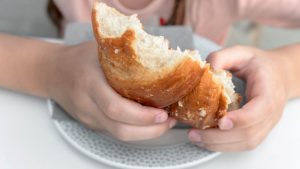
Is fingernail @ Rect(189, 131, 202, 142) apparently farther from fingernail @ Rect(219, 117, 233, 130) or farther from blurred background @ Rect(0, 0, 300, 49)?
blurred background @ Rect(0, 0, 300, 49)

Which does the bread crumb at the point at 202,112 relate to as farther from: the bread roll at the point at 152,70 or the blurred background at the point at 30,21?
the blurred background at the point at 30,21

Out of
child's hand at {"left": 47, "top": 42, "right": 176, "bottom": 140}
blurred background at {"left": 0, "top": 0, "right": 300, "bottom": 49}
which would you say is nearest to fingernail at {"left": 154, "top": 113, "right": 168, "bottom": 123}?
child's hand at {"left": 47, "top": 42, "right": 176, "bottom": 140}

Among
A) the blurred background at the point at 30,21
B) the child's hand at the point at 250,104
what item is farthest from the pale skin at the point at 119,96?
the blurred background at the point at 30,21

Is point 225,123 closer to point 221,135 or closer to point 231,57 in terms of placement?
point 221,135

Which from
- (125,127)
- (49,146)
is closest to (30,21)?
(49,146)

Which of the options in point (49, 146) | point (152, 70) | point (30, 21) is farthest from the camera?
point (30, 21)
